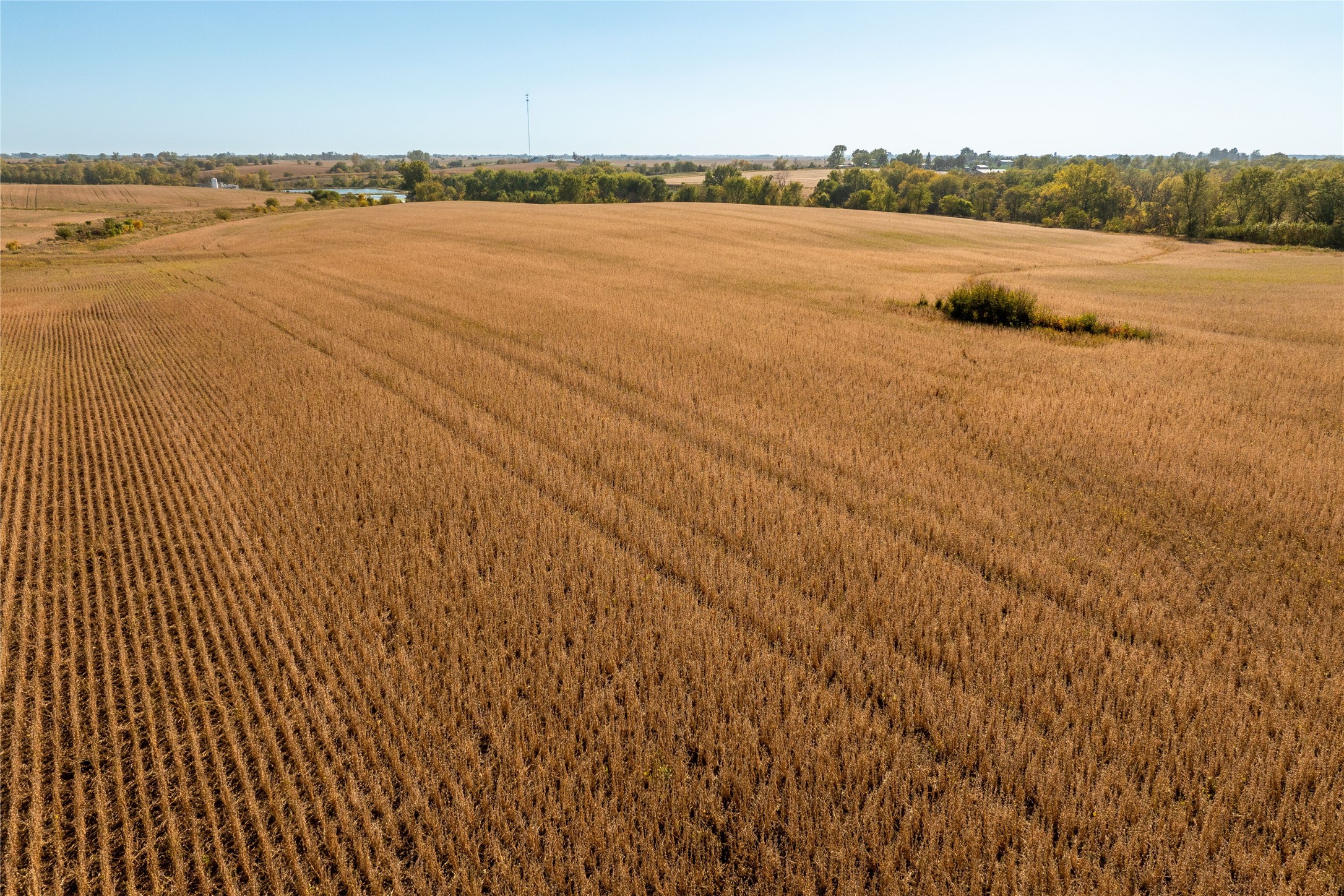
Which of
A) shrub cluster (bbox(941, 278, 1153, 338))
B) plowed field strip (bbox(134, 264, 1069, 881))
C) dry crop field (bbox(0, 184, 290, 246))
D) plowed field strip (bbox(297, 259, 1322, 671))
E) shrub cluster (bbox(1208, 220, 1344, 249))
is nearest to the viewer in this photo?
plowed field strip (bbox(134, 264, 1069, 881))

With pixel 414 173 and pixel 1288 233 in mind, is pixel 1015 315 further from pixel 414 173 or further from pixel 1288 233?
pixel 414 173

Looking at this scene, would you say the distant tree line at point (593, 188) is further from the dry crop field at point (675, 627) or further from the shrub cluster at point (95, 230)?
the dry crop field at point (675, 627)

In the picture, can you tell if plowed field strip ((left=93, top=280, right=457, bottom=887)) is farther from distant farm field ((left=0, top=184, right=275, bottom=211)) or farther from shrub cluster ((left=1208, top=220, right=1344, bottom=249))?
distant farm field ((left=0, top=184, right=275, bottom=211))

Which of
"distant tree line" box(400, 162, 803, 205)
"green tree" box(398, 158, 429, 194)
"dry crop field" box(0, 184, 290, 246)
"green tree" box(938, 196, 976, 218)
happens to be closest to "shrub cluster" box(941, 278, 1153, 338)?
"dry crop field" box(0, 184, 290, 246)

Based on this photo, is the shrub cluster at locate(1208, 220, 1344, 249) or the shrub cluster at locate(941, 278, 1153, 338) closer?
the shrub cluster at locate(941, 278, 1153, 338)

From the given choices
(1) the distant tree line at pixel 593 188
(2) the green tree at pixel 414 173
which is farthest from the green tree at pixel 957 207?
(2) the green tree at pixel 414 173

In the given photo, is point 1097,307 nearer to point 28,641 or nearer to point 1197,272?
point 1197,272

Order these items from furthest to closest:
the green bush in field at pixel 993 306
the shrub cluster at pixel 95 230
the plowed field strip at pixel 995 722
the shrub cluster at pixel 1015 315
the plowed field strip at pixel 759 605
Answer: the shrub cluster at pixel 95 230 < the green bush in field at pixel 993 306 < the shrub cluster at pixel 1015 315 < the plowed field strip at pixel 759 605 < the plowed field strip at pixel 995 722

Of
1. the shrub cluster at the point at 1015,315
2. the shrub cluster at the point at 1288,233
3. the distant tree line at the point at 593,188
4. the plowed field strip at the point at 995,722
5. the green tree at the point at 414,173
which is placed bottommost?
the plowed field strip at the point at 995,722
